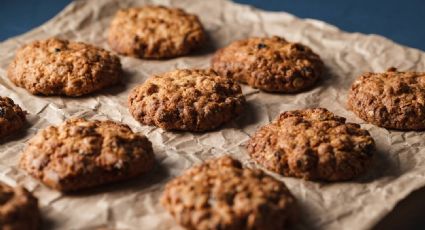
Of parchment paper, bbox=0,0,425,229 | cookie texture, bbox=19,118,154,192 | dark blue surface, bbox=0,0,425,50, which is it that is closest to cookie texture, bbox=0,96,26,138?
parchment paper, bbox=0,0,425,229

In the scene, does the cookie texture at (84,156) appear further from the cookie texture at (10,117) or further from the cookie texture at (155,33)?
the cookie texture at (155,33)

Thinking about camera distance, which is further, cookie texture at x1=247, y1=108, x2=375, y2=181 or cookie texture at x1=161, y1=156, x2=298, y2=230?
cookie texture at x1=247, y1=108, x2=375, y2=181

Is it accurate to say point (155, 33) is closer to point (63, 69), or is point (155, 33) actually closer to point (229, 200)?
point (63, 69)

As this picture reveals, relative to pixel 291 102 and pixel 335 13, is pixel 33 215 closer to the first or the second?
pixel 291 102

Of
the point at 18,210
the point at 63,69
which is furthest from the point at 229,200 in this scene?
the point at 63,69

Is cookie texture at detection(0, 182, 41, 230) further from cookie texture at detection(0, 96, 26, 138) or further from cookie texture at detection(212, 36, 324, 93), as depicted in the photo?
cookie texture at detection(212, 36, 324, 93)

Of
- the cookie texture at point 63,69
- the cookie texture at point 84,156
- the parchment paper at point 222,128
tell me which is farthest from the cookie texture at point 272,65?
the cookie texture at point 84,156
